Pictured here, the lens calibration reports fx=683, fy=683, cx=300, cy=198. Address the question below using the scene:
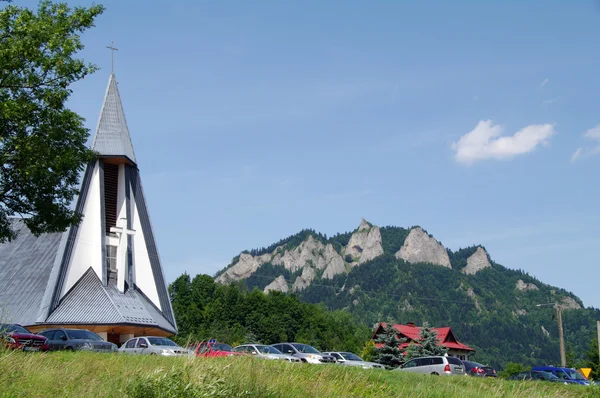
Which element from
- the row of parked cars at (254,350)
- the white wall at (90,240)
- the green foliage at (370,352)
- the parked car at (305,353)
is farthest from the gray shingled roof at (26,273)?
the green foliage at (370,352)

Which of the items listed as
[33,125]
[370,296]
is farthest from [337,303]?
[33,125]

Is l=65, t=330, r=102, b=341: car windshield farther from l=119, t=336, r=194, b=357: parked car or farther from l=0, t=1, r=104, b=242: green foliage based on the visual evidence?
l=0, t=1, r=104, b=242: green foliage

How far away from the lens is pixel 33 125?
22.8 metres

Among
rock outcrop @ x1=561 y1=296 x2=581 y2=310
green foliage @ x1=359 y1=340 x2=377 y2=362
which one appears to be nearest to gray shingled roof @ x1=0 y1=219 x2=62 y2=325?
green foliage @ x1=359 y1=340 x2=377 y2=362

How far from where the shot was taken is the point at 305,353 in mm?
32312

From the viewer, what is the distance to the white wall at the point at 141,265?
52031 millimetres

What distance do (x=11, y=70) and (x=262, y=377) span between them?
46.9 ft

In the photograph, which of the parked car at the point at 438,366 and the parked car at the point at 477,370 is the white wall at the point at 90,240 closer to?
the parked car at the point at 438,366

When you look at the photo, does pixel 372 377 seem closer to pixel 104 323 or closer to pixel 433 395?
pixel 433 395

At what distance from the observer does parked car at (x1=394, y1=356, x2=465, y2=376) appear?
34031 mm

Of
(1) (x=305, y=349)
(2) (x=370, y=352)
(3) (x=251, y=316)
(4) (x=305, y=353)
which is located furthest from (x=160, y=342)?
(3) (x=251, y=316)

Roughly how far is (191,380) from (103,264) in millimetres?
39161

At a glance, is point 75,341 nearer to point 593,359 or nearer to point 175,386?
point 175,386

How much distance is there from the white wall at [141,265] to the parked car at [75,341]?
23.1 m
